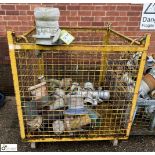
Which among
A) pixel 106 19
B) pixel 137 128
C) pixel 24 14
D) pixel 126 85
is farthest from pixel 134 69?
pixel 24 14

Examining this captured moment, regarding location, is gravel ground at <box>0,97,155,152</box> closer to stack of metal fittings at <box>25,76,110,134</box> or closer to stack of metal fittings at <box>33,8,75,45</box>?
stack of metal fittings at <box>25,76,110,134</box>

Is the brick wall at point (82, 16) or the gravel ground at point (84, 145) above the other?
the brick wall at point (82, 16)

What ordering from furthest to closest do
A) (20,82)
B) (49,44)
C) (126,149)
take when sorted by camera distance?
(126,149) < (20,82) < (49,44)

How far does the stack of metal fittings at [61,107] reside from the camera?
130 inches

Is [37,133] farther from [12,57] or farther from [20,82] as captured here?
[12,57]

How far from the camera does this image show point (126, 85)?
10.7ft

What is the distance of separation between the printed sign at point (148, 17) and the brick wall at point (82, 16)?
6 cm

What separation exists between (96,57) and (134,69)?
1.05 m

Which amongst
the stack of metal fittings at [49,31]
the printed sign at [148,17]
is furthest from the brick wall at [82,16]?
the stack of metal fittings at [49,31]

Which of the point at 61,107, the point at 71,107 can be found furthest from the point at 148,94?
the point at 61,107

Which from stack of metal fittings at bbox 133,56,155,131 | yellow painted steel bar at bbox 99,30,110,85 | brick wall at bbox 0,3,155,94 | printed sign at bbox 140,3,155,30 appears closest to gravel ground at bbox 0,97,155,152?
stack of metal fittings at bbox 133,56,155,131

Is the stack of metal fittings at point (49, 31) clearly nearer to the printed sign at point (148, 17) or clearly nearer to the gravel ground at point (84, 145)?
the gravel ground at point (84, 145)

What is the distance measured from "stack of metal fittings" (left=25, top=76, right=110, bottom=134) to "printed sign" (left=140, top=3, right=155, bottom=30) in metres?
1.45

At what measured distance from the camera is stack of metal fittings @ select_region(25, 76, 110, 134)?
130 inches
